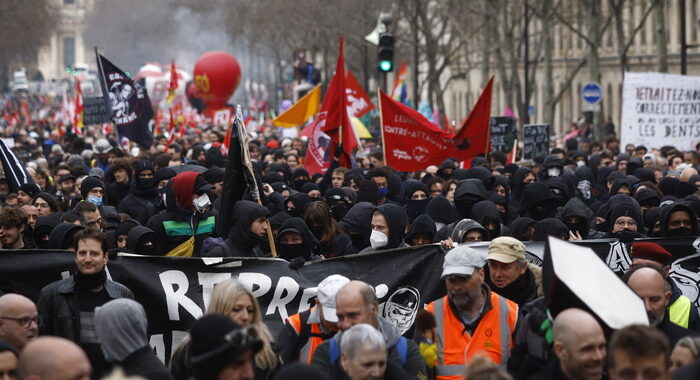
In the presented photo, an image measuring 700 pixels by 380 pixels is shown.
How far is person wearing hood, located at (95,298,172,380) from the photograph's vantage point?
21.3ft

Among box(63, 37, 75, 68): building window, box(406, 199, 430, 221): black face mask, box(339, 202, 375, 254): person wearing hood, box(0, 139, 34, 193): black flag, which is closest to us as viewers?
box(339, 202, 375, 254): person wearing hood

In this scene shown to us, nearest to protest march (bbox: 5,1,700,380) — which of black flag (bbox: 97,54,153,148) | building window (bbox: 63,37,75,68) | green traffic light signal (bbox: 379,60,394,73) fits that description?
black flag (bbox: 97,54,153,148)

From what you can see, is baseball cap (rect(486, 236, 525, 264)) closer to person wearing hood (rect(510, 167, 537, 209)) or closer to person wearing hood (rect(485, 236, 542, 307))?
person wearing hood (rect(485, 236, 542, 307))

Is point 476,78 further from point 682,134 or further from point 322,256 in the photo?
point 322,256

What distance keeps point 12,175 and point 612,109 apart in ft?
152

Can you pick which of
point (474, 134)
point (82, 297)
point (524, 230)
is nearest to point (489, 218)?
point (524, 230)

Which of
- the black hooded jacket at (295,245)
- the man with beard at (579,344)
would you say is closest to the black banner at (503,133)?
the black hooded jacket at (295,245)

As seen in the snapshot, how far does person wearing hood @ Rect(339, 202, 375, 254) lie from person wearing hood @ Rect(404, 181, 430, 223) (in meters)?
1.63

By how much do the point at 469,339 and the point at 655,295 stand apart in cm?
92

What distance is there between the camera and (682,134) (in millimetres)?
23203

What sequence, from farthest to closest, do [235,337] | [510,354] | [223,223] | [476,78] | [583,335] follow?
1. [476,78]
2. [223,223]
3. [510,354]
4. [583,335]
5. [235,337]

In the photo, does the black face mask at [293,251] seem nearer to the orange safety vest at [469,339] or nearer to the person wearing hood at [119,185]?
the orange safety vest at [469,339]

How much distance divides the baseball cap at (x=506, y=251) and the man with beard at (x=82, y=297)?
1950mm

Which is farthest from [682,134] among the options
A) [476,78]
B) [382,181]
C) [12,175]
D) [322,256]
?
[476,78]
